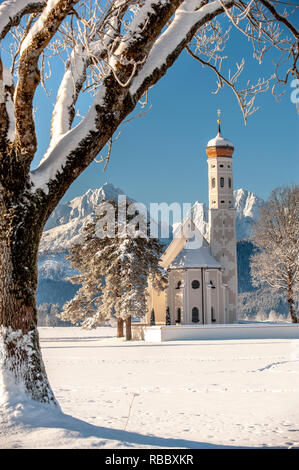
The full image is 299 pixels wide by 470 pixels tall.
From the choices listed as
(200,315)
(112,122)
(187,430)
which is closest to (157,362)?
(187,430)

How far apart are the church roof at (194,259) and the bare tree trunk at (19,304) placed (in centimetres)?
4054

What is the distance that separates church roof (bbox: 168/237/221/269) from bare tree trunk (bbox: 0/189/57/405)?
4054cm

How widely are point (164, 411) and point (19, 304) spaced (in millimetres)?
3041

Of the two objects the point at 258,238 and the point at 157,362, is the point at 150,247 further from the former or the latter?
the point at 157,362

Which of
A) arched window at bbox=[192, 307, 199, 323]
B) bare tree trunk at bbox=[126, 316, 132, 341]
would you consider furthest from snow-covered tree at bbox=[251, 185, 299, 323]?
bare tree trunk at bbox=[126, 316, 132, 341]

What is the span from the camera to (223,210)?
5241 cm

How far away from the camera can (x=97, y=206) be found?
36219 millimetres

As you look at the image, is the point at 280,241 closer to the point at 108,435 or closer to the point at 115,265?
the point at 115,265

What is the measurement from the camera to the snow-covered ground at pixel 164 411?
5680 millimetres

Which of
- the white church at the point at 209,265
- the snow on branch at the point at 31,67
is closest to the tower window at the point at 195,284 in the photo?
the white church at the point at 209,265

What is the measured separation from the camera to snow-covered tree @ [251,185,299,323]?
40750 mm

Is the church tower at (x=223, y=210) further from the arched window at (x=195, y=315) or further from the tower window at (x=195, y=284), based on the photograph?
the arched window at (x=195, y=315)

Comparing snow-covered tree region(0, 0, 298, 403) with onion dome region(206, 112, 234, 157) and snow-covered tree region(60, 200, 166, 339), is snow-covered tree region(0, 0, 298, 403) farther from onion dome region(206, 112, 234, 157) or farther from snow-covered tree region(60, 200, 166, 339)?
onion dome region(206, 112, 234, 157)

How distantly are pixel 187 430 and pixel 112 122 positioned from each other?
3880 mm
